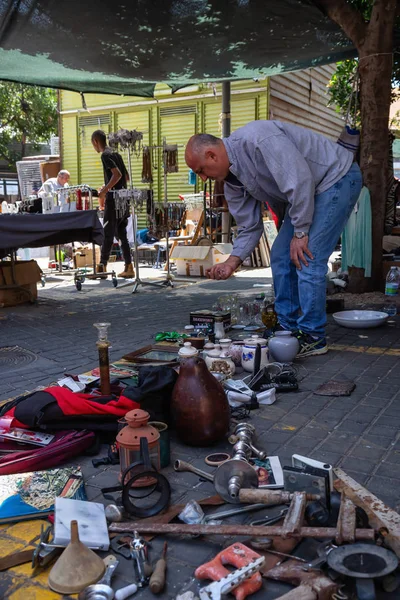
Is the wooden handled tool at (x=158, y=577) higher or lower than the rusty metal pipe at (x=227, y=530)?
lower

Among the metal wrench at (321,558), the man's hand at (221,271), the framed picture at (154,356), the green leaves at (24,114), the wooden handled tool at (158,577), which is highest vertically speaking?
the green leaves at (24,114)

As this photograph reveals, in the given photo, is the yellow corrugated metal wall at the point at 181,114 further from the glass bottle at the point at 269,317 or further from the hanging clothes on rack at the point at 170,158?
the glass bottle at the point at 269,317

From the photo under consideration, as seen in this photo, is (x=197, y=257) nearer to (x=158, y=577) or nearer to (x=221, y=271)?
(x=221, y=271)

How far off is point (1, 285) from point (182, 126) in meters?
9.20

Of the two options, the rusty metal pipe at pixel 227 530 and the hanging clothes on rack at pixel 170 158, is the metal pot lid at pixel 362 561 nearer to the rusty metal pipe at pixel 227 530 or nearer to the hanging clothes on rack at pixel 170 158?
the rusty metal pipe at pixel 227 530

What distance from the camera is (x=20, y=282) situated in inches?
278

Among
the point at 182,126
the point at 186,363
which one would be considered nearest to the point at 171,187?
the point at 182,126

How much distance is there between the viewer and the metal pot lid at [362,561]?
1.61m

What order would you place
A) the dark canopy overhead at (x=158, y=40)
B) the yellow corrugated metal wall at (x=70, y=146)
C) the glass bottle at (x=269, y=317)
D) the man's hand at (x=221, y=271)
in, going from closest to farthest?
the man's hand at (x=221, y=271)
the glass bottle at (x=269, y=317)
the dark canopy overhead at (x=158, y=40)
the yellow corrugated metal wall at (x=70, y=146)

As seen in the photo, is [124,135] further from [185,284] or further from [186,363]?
[186,363]

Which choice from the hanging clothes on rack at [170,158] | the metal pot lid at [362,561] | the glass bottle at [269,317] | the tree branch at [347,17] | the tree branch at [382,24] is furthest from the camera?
the hanging clothes on rack at [170,158]

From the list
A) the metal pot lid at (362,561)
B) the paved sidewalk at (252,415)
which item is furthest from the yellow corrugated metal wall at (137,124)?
the metal pot lid at (362,561)

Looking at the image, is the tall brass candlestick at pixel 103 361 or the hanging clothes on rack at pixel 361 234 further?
the hanging clothes on rack at pixel 361 234

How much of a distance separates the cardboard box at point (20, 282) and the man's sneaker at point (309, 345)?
4067 mm
